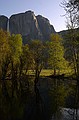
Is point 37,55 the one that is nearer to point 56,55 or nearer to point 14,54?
point 14,54

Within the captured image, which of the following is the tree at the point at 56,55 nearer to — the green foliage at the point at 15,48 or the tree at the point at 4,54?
the green foliage at the point at 15,48

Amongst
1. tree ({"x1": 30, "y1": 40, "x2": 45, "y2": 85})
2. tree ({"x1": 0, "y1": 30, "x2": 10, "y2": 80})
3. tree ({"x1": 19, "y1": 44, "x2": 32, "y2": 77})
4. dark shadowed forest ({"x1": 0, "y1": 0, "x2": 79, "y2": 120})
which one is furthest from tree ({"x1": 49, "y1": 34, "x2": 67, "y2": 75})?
tree ({"x1": 0, "y1": 30, "x2": 10, "y2": 80})

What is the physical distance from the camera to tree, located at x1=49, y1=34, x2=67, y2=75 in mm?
67338

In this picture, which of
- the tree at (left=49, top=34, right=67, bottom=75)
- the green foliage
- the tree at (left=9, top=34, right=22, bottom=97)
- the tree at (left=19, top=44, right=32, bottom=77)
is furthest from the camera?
the tree at (left=49, top=34, right=67, bottom=75)

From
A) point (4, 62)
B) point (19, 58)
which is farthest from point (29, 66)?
point (4, 62)

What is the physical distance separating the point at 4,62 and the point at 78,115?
4236cm

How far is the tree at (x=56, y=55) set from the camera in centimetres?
6734

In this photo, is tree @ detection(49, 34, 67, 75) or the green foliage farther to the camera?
tree @ detection(49, 34, 67, 75)

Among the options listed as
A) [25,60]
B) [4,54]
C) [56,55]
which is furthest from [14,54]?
[56,55]

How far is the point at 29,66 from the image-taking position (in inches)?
2601

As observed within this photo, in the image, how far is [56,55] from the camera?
225ft

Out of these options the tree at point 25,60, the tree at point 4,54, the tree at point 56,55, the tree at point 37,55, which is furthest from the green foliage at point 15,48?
the tree at point 56,55

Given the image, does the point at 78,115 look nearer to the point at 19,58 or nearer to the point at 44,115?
the point at 44,115

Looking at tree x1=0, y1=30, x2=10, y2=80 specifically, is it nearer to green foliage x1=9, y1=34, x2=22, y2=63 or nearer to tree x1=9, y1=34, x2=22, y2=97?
tree x1=9, y1=34, x2=22, y2=97
